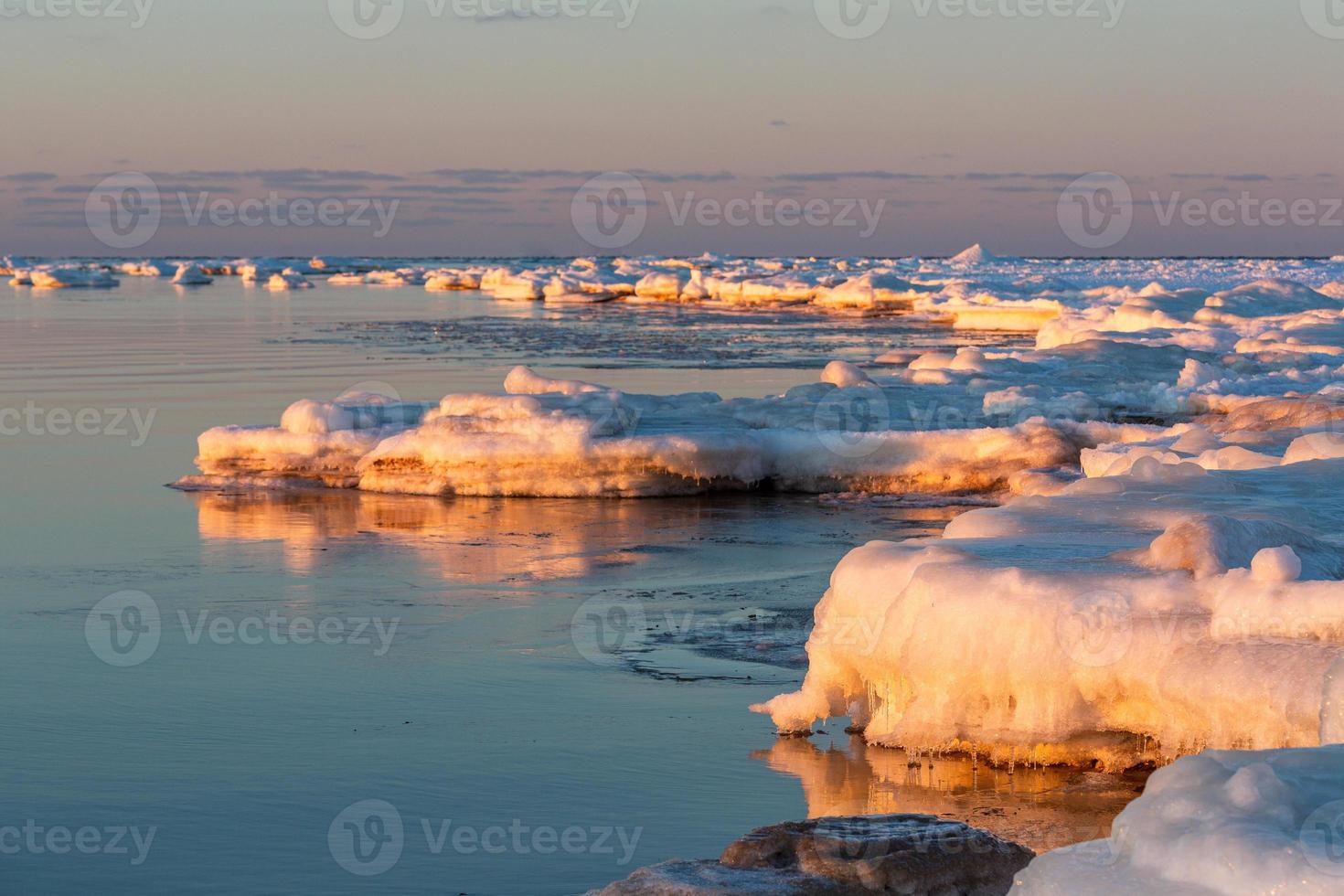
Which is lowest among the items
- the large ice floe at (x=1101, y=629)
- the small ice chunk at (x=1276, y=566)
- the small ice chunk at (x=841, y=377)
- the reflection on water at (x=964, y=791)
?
the reflection on water at (x=964, y=791)

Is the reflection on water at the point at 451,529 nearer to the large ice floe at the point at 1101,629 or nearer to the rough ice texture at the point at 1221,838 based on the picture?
the large ice floe at the point at 1101,629

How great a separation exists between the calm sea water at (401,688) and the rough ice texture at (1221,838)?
203 centimetres

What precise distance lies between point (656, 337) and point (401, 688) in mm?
26375

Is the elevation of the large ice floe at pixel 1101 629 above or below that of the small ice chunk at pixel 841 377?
below

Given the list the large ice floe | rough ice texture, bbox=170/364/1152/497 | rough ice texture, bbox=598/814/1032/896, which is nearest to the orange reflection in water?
rough ice texture, bbox=170/364/1152/497

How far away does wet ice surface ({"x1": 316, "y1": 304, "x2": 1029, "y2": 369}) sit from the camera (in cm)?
2773

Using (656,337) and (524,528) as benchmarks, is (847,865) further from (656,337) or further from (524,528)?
(656,337)

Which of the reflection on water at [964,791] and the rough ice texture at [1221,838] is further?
the reflection on water at [964,791]

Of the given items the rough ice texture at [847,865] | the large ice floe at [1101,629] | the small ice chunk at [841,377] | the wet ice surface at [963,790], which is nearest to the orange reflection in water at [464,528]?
the large ice floe at [1101,629]

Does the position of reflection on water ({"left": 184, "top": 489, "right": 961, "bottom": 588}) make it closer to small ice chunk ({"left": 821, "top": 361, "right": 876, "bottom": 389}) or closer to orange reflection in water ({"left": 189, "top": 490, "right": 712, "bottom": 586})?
orange reflection in water ({"left": 189, "top": 490, "right": 712, "bottom": 586})

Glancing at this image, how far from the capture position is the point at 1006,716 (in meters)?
6.15

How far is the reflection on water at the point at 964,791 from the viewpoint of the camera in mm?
5559

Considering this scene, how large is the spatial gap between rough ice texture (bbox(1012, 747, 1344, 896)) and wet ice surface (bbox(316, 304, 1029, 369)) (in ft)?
71.7

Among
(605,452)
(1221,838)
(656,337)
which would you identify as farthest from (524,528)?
(656,337)
